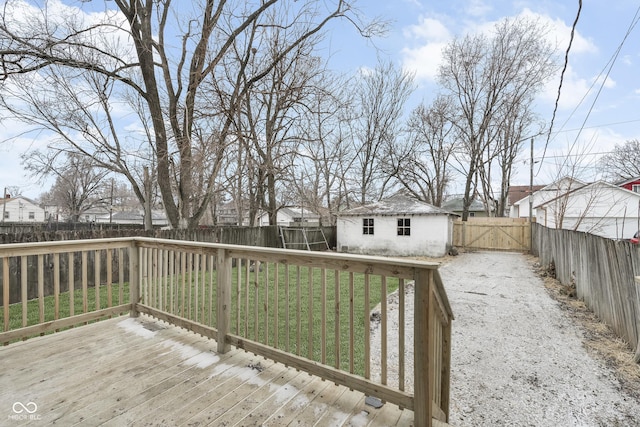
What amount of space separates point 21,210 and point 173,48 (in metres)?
43.0

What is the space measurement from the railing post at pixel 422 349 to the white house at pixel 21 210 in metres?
47.9

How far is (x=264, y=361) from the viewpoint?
2521mm

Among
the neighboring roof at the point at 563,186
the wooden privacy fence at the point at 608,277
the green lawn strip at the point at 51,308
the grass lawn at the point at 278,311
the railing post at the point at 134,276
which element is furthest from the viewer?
the neighboring roof at the point at 563,186

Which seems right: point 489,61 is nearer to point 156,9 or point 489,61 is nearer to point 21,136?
point 156,9

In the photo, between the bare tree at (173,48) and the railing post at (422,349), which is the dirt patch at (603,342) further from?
the bare tree at (173,48)

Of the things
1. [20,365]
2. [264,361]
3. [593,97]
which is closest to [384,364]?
[264,361]

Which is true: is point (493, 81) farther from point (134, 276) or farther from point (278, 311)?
point (134, 276)

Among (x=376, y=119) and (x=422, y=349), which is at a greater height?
Result: (x=376, y=119)

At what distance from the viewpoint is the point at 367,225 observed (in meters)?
14.1

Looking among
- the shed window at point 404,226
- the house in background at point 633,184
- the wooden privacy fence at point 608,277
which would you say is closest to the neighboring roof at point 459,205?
the house in background at point 633,184

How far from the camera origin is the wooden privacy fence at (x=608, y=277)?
3.61 meters

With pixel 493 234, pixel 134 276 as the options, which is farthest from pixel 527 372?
pixel 493 234

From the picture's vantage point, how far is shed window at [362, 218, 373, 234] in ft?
46.0

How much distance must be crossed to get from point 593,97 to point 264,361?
19.7 feet
